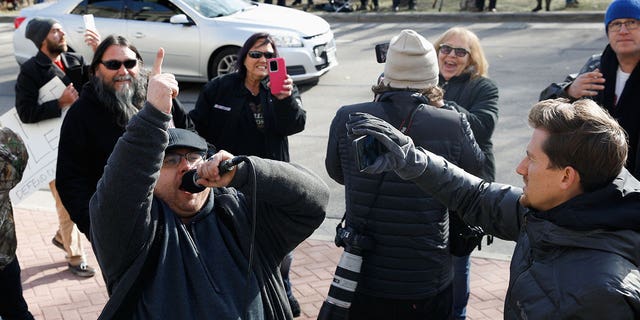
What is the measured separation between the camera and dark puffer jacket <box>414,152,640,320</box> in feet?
6.81

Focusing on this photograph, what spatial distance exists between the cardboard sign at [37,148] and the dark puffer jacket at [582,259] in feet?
12.7

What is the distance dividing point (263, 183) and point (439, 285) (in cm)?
120

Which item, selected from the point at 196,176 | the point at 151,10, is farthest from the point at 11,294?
the point at 151,10

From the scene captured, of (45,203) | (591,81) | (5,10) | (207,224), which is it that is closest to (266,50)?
(591,81)

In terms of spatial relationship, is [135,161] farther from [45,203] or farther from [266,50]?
[45,203]

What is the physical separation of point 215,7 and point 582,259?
10.3 m

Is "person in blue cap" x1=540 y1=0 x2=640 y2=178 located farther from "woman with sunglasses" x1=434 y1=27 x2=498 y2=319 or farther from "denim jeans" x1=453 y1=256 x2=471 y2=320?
"denim jeans" x1=453 y1=256 x2=471 y2=320

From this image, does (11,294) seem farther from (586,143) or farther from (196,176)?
(586,143)

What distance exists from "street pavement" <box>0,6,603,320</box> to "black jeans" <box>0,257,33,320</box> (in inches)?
36.0

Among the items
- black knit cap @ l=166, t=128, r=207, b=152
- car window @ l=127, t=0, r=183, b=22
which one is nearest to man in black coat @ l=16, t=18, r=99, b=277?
black knit cap @ l=166, t=128, r=207, b=152

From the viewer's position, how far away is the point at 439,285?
3439 millimetres

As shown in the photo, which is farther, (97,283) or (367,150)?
(97,283)

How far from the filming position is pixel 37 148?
536 centimetres

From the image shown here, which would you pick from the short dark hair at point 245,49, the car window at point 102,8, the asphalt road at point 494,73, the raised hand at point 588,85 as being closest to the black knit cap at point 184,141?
the short dark hair at point 245,49
